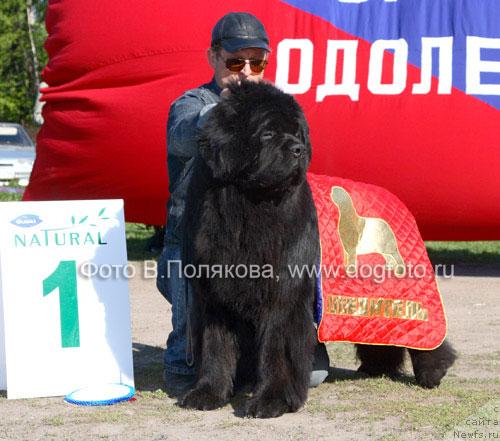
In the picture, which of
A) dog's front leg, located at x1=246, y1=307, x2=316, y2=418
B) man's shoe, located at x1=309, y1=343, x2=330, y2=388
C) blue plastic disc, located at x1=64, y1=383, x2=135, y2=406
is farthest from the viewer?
man's shoe, located at x1=309, y1=343, x2=330, y2=388

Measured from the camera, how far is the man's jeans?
3920 millimetres

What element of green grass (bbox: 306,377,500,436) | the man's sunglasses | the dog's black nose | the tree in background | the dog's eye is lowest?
green grass (bbox: 306,377,500,436)

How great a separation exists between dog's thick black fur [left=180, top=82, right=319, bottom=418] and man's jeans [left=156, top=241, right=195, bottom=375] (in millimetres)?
315

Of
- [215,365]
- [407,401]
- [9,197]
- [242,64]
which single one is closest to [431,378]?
[407,401]

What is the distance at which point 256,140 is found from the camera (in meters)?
3.21

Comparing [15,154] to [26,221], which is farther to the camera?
[15,154]

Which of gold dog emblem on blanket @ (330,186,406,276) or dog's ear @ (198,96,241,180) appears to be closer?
dog's ear @ (198,96,241,180)

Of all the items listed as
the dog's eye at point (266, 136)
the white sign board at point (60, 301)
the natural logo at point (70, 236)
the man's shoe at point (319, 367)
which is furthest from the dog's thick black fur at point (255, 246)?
the natural logo at point (70, 236)

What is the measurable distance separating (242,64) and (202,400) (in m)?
1.38

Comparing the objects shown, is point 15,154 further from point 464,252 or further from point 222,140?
point 222,140

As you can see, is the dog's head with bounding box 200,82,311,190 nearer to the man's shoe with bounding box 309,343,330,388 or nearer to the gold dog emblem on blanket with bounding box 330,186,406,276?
the gold dog emblem on blanket with bounding box 330,186,406,276

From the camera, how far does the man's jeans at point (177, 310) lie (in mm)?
3920

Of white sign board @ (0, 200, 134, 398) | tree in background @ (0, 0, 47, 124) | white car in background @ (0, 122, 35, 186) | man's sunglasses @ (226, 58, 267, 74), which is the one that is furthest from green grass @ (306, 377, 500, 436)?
tree in background @ (0, 0, 47, 124)

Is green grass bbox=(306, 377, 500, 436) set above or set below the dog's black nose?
below
